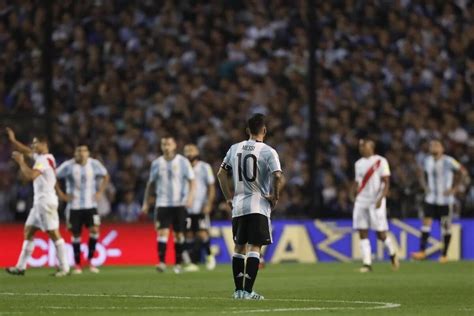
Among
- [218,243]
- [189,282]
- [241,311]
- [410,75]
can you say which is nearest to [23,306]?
[241,311]

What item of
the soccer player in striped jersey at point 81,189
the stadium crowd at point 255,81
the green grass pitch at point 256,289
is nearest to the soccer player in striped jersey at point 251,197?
the green grass pitch at point 256,289

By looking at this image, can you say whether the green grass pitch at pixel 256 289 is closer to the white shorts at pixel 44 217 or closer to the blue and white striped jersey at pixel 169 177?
the white shorts at pixel 44 217

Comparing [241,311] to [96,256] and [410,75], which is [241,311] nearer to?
[96,256]

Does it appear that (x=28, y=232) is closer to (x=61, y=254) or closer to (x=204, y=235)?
(x=61, y=254)

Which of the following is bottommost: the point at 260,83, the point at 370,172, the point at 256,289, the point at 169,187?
the point at 256,289

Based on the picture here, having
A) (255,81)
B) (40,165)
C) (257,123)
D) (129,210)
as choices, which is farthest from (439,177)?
(257,123)

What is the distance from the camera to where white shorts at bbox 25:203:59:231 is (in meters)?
18.6

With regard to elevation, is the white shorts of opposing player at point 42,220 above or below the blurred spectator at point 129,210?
below

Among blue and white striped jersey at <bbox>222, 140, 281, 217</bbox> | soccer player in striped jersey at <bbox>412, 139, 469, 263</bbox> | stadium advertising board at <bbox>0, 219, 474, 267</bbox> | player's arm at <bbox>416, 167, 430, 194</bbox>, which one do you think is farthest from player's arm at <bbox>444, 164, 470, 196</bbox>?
blue and white striped jersey at <bbox>222, 140, 281, 217</bbox>

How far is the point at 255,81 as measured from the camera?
27.1 metres

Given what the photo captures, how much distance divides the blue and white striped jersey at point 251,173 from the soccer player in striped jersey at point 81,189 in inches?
318

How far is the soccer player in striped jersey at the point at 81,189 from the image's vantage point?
69.1ft

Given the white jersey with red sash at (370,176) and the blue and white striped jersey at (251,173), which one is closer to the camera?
the blue and white striped jersey at (251,173)

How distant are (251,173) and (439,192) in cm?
1132
